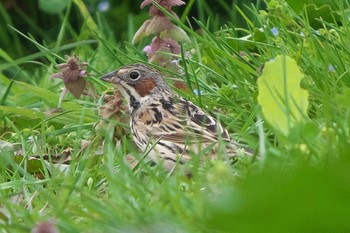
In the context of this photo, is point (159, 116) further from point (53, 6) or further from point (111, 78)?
point (53, 6)

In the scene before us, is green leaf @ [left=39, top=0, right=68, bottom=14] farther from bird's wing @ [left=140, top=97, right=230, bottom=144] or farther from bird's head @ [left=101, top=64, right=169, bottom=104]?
bird's wing @ [left=140, top=97, right=230, bottom=144]

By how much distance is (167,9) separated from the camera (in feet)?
15.6

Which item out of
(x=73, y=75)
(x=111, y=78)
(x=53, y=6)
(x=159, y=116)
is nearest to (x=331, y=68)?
(x=159, y=116)

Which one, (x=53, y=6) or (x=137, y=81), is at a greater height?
(x=137, y=81)

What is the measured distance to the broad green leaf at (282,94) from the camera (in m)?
3.14

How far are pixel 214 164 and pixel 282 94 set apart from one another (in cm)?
→ 43

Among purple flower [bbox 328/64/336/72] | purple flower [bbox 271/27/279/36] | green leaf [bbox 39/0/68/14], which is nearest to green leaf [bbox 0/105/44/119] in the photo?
purple flower [bbox 271/27/279/36]

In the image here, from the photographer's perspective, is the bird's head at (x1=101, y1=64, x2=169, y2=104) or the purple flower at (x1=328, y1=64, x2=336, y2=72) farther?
the bird's head at (x1=101, y1=64, x2=169, y2=104)

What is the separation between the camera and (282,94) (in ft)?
10.6

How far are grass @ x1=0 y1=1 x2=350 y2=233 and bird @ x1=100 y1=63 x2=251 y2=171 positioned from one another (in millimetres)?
83

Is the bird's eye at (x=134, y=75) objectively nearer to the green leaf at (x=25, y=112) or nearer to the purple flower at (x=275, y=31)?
the green leaf at (x=25, y=112)

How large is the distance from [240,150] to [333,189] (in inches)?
59.3

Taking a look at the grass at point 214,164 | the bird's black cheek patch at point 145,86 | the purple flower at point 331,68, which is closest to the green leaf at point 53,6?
the grass at point 214,164

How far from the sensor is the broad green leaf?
3143mm
